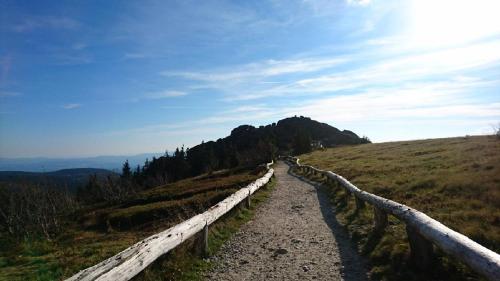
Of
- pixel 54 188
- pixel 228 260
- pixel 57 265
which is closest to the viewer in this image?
pixel 228 260

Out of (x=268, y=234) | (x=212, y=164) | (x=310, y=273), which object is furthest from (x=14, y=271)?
(x=212, y=164)

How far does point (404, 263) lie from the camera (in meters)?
7.75

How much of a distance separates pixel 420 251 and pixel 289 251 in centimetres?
330

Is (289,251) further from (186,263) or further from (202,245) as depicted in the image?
(186,263)

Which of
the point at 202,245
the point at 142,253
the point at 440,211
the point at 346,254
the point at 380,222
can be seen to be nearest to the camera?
the point at 142,253

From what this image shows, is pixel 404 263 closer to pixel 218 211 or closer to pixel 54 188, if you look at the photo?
pixel 218 211

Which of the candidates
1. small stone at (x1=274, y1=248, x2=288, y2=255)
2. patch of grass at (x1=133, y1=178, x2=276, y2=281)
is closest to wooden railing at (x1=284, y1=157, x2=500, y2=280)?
small stone at (x1=274, y1=248, x2=288, y2=255)

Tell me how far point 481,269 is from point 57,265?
1042 cm

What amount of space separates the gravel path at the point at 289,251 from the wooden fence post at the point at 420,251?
110cm

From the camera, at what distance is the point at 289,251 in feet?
32.0

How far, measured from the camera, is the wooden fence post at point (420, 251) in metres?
7.38

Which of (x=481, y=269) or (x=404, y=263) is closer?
(x=481, y=269)

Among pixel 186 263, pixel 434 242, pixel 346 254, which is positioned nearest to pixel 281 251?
pixel 346 254

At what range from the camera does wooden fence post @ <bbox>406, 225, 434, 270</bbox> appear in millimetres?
7375
